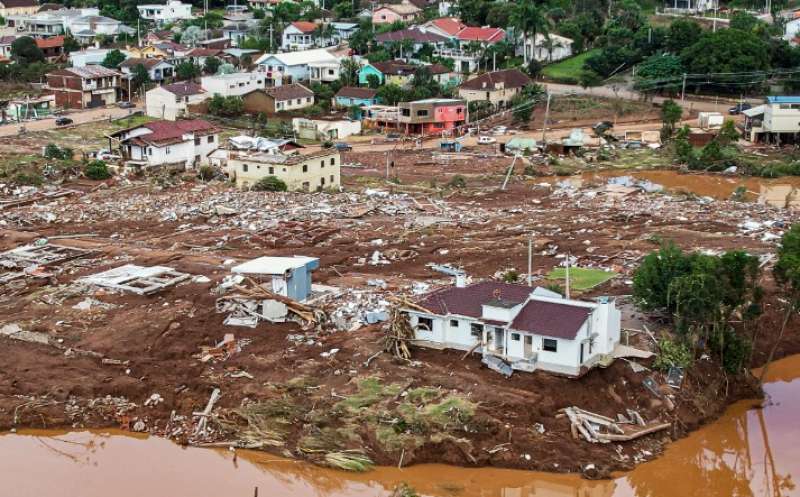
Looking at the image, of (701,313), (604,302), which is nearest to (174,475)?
(604,302)

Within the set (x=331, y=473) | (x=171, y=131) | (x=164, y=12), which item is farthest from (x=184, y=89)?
(x=331, y=473)

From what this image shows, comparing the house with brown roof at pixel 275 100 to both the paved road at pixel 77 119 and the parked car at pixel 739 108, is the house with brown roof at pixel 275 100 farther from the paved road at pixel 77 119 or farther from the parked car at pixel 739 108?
the parked car at pixel 739 108

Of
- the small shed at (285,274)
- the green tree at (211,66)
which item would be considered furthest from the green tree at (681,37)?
the small shed at (285,274)

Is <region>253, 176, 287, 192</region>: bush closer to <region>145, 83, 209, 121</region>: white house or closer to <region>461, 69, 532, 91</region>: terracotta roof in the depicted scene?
<region>145, 83, 209, 121</region>: white house

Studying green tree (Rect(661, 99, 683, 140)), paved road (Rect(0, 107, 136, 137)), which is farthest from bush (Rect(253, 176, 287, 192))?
green tree (Rect(661, 99, 683, 140))

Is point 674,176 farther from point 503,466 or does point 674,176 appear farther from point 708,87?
point 503,466

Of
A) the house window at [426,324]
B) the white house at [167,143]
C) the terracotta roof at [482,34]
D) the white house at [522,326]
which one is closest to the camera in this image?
the white house at [522,326]

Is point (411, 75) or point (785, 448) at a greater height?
point (411, 75)
